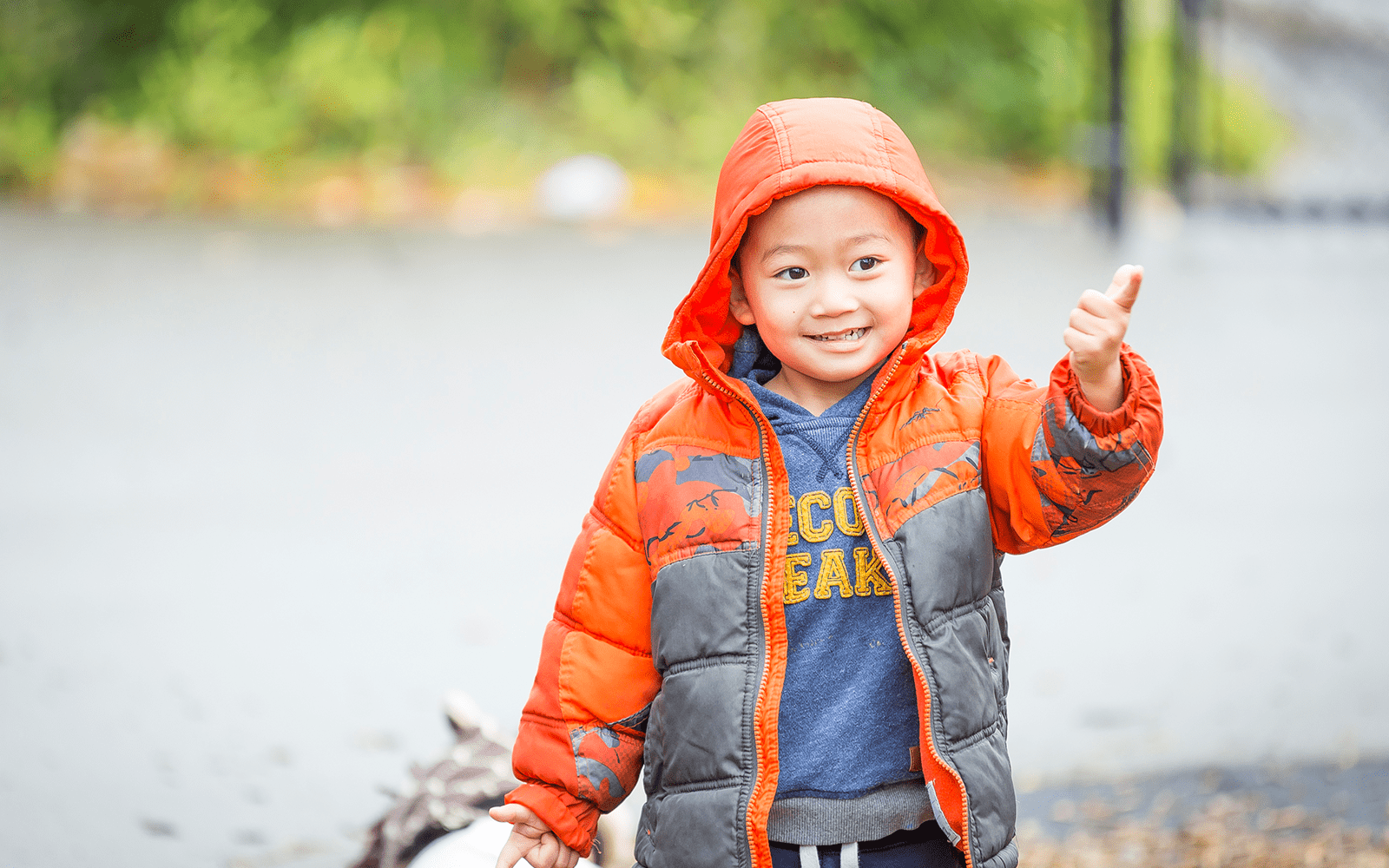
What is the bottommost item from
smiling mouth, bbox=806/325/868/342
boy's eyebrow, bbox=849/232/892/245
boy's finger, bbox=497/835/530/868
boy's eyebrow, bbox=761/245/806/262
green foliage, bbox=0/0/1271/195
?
boy's finger, bbox=497/835/530/868

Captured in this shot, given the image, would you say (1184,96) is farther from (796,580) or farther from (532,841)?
(532,841)

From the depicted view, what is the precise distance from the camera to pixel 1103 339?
1.58 meters

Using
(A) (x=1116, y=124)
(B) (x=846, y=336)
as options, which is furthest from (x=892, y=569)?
(A) (x=1116, y=124)

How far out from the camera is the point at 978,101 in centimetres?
930

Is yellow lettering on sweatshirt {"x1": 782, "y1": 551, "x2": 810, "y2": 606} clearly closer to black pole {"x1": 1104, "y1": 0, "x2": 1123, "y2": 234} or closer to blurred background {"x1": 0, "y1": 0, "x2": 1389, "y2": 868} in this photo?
blurred background {"x1": 0, "y1": 0, "x2": 1389, "y2": 868}

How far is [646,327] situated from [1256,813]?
4.09 metres

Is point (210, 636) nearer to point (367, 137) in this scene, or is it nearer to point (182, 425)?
point (182, 425)

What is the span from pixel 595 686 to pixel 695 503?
286 mm

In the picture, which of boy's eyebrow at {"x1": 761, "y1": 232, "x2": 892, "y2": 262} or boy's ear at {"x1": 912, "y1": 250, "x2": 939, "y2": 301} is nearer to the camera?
boy's eyebrow at {"x1": 761, "y1": 232, "x2": 892, "y2": 262}

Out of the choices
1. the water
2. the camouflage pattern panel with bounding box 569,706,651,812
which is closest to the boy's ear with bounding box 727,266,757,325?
the camouflage pattern panel with bounding box 569,706,651,812

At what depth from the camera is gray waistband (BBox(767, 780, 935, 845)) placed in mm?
1689

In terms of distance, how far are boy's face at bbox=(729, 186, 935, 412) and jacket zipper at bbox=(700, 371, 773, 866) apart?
9cm

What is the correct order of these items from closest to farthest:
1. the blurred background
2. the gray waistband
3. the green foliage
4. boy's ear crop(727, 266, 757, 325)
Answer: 1. the gray waistband
2. boy's ear crop(727, 266, 757, 325)
3. the blurred background
4. the green foliage

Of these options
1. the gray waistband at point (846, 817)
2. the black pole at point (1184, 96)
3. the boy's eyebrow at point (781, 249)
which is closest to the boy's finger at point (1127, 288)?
the boy's eyebrow at point (781, 249)
